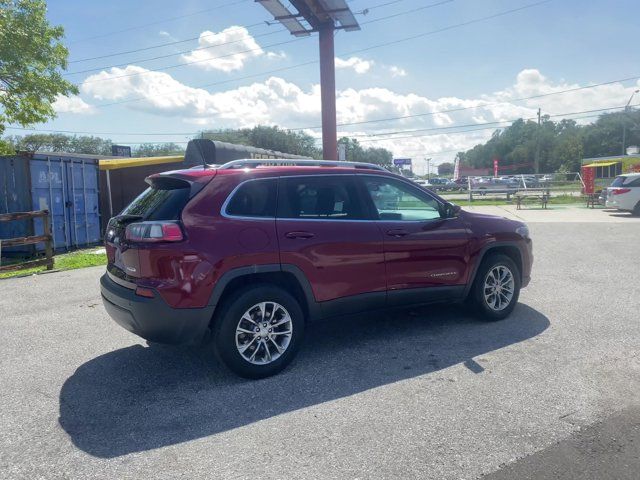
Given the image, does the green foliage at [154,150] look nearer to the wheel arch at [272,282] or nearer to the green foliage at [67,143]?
the green foliage at [67,143]

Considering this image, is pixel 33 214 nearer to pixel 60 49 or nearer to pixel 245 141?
pixel 60 49

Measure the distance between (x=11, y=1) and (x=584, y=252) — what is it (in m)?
14.9

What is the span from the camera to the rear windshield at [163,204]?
4012 mm

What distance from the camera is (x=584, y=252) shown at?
1070cm

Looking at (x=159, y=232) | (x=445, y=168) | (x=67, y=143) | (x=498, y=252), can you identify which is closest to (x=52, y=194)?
(x=159, y=232)

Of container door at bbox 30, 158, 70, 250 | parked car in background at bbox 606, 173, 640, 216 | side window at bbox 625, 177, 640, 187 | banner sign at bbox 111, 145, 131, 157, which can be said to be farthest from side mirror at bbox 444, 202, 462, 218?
banner sign at bbox 111, 145, 131, 157

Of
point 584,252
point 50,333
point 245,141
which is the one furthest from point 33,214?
point 245,141

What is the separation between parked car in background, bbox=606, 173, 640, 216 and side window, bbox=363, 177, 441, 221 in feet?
59.9

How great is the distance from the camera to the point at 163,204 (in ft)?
13.5

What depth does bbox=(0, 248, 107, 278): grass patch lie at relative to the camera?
32.3ft

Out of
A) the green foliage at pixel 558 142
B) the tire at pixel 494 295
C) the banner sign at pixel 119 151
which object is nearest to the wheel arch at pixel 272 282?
the tire at pixel 494 295

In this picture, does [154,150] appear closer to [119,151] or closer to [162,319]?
[119,151]

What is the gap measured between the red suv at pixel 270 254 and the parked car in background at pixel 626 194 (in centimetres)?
1802

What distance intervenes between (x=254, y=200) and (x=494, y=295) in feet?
9.95
